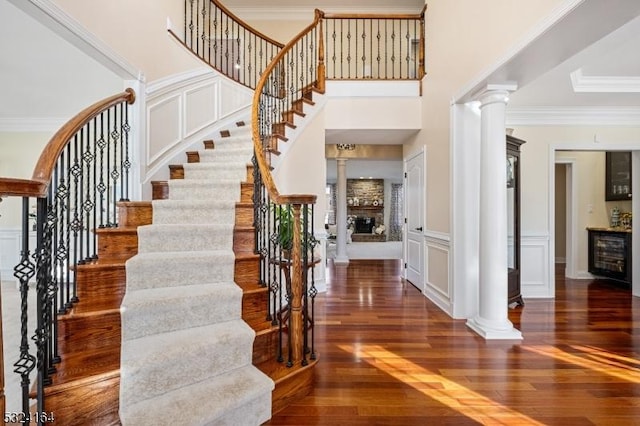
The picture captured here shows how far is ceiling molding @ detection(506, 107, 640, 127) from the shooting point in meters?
4.32

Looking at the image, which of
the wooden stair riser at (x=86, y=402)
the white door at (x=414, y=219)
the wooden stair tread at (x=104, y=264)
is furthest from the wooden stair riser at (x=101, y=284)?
the white door at (x=414, y=219)

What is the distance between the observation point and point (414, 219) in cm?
482

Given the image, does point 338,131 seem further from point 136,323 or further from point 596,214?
point 596,214

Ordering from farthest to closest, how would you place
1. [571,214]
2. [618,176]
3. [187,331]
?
[571,214] < [618,176] < [187,331]

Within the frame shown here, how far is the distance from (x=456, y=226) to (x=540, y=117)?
237 cm

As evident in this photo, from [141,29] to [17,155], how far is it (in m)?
3.90

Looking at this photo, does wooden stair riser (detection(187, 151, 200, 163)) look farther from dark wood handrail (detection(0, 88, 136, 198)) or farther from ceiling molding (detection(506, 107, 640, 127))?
ceiling molding (detection(506, 107, 640, 127))

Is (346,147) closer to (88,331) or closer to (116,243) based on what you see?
(116,243)

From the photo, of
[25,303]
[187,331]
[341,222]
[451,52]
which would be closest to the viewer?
[25,303]

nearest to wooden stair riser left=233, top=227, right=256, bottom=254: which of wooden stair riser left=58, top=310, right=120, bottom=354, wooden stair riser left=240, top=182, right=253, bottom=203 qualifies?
wooden stair riser left=240, top=182, right=253, bottom=203

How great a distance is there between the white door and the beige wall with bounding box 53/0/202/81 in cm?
332

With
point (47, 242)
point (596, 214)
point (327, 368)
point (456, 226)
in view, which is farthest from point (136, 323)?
point (596, 214)

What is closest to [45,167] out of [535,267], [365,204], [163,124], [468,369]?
[163,124]

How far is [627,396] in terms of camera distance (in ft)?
6.67
